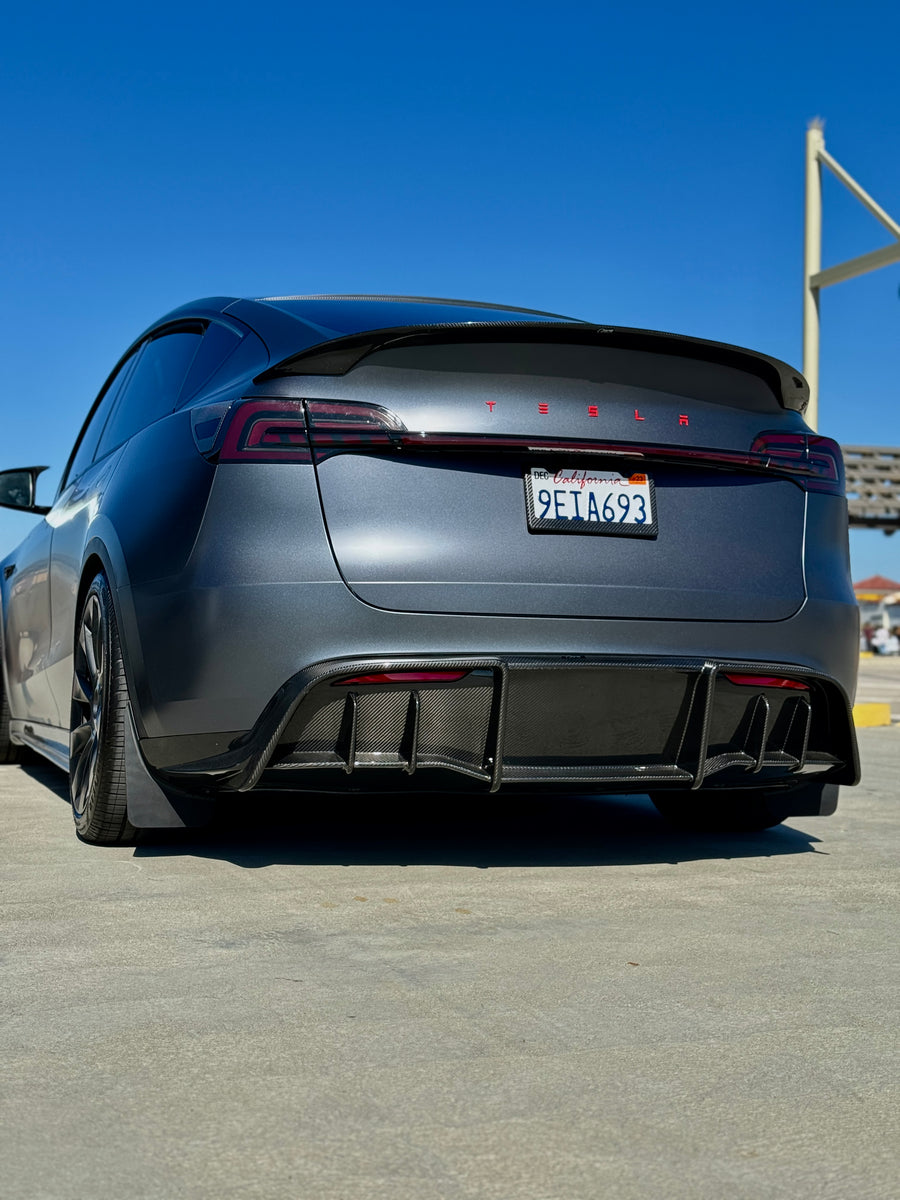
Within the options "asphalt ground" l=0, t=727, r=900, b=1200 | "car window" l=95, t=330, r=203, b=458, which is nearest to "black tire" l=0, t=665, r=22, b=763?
"car window" l=95, t=330, r=203, b=458

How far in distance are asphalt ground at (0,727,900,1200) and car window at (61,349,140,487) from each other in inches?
67.6

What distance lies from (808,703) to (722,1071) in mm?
1849

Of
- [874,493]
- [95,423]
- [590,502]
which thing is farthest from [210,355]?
[874,493]

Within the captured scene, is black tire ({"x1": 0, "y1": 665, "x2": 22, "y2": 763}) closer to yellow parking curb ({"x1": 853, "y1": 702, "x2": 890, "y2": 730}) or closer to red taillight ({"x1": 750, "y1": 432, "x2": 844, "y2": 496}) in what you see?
red taillight ({"x1": 750, "y1": 432, "x2": 844, "y2": 496})

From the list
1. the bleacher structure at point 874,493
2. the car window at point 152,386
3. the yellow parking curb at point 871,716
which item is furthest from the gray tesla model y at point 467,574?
the bleacher structure at point 874,493

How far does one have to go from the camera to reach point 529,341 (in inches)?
Answer: 145

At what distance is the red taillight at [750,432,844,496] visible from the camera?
3920mm

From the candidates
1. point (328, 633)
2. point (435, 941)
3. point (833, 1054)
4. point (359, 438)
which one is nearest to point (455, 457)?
point (359, 438)

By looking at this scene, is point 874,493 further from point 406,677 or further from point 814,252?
point 406,677

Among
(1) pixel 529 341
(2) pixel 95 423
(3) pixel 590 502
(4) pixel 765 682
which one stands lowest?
(4) pixel 765 682

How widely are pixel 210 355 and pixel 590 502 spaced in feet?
4.00

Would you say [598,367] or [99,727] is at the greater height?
[598,367]

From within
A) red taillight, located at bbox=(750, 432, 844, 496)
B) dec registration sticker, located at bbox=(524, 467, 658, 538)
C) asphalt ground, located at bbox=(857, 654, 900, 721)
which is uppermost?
red taillight, located at bbox=(750, 432, 844, 496)

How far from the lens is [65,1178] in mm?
1763
